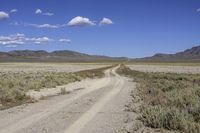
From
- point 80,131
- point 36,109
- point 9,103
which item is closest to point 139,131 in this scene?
point 80,131

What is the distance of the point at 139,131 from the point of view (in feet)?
36.0

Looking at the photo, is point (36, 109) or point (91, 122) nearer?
point (91, 122)

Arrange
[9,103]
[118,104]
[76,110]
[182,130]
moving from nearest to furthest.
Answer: [182,130], [76,110], [118,104], [9,103]

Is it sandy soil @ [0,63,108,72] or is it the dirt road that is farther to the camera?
sandy soil @ [0,63,108,72]

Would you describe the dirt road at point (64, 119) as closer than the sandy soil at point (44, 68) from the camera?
Yes

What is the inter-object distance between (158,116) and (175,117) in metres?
0.76

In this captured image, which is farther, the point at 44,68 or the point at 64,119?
the point at 44,68

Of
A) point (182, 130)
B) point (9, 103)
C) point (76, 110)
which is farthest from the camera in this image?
point (9, 103)

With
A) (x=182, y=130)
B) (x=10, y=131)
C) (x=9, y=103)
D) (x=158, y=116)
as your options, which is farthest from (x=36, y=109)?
(x=182, y=130)

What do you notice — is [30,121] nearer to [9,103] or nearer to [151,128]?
[151,128]

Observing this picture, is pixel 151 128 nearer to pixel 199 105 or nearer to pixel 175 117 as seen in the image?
pixel 175 117

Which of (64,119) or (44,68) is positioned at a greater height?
(64,119)

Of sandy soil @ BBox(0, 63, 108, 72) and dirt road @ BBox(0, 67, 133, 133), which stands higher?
dirt road @ BBox(0, 67, 133, 133)

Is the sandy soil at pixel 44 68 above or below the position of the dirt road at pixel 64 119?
below
